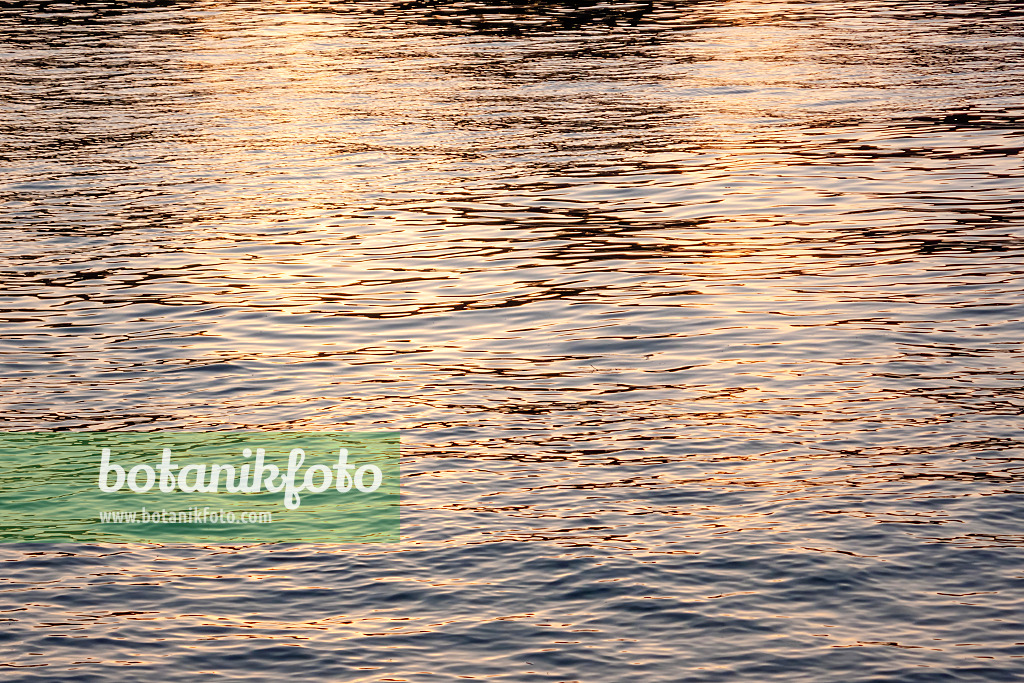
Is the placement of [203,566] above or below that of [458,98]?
below

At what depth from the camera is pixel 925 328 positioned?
21.6m

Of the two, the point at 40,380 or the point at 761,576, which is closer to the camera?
the point at 761,576

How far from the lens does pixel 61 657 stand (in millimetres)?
13523

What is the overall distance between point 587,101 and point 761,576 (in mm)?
25924

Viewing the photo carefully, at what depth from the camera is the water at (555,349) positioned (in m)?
13.9

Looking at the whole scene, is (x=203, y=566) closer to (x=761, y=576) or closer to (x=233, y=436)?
(x=233, y=436)

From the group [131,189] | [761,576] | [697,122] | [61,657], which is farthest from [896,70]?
[61,657]

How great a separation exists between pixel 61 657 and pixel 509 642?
3836mm

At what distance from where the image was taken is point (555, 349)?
21.4 metres

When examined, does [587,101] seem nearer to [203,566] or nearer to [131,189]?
[131,189]

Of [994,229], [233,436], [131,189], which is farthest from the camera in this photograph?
[131,189]

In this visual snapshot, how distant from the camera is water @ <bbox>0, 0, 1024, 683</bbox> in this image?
13.9m

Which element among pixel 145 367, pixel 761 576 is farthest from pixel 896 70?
pixel 761 576

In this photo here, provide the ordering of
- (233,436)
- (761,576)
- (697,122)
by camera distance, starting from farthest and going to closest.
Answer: (697,122), (233,436), (761,576)
